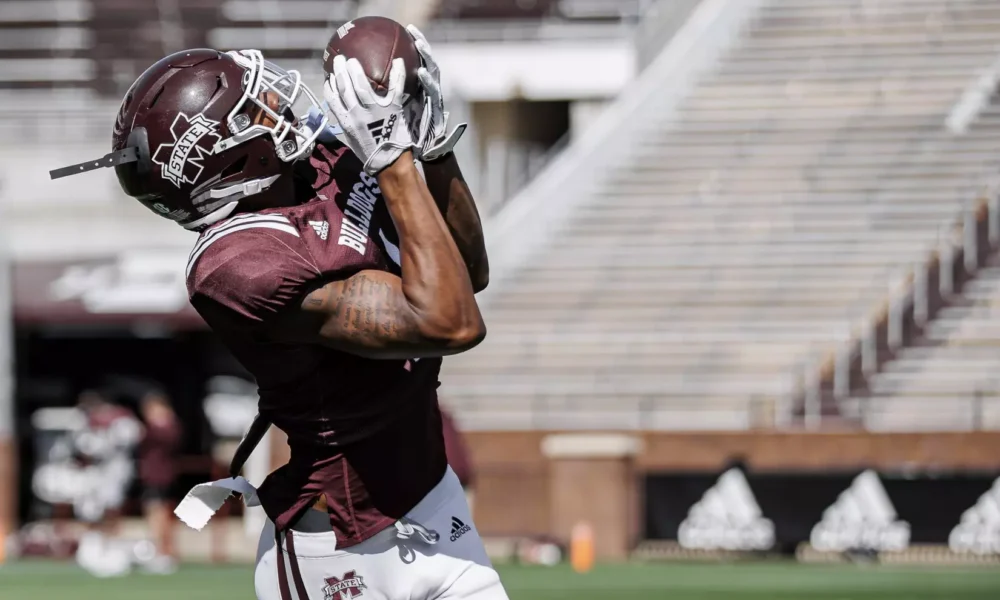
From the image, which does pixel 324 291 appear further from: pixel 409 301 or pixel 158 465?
pixel 158 465

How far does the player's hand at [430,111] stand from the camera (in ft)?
9.57

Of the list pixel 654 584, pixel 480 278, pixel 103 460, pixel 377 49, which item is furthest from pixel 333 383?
pixel 103 460

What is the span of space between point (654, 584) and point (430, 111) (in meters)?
8.81

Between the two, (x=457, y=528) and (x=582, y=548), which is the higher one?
(x=457, y=528)

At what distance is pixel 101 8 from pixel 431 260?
20.4 m

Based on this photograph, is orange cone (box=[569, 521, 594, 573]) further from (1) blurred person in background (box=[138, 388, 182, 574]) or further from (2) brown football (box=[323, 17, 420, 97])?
(2) brown football (box=[323, 17, 420, 97])

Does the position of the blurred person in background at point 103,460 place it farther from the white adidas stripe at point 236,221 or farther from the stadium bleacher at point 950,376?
the white adidas stripe at point 236,221

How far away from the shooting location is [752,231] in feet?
60.2

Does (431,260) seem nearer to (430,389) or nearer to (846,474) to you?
(430,389)

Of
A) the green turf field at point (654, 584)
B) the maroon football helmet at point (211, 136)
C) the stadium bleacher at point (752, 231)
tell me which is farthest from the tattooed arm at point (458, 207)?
the stadium bleacher at point (752, 231)

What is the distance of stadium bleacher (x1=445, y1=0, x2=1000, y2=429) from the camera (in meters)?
17.1

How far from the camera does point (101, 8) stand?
22.2 m

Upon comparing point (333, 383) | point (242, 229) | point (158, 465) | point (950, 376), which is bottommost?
point (158, 465)

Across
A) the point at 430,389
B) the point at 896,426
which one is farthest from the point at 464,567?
the point at 896,426
